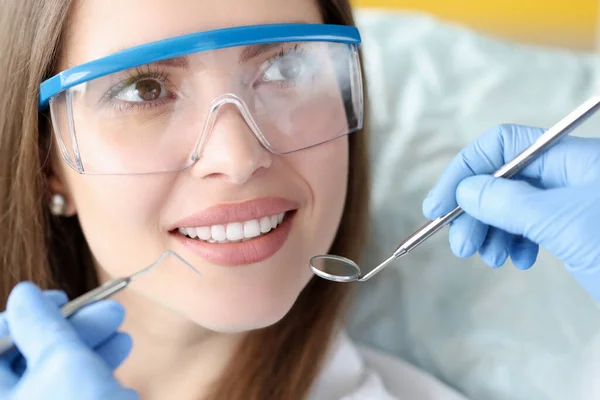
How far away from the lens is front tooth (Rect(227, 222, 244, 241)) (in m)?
0.90

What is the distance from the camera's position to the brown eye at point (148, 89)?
0.85m

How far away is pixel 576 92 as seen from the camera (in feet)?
4.89

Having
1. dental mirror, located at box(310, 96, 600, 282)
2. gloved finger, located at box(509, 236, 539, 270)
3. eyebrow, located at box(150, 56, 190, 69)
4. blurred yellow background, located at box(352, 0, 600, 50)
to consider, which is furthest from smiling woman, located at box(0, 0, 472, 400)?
blurred yellow background, located at box(352, 0, 600, 50)

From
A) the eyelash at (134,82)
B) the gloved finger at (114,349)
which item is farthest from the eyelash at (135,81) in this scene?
the gloved finger at (114,349)

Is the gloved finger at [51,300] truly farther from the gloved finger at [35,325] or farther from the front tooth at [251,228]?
the front tooth at [251,228]

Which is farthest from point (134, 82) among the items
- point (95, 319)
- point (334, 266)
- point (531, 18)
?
point (531, 18)

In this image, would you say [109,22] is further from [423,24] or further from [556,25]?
[556,25]

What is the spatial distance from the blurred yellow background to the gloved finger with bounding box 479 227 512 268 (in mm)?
1214

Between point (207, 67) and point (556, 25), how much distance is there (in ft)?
4.78

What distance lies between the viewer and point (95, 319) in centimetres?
75

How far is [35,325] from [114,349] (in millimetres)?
138

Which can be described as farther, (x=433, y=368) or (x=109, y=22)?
(x=433, y=368)

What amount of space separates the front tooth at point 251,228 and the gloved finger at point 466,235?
0.93 ft

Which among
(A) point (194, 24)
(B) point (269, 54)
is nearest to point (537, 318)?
(B) point (269, 54)
